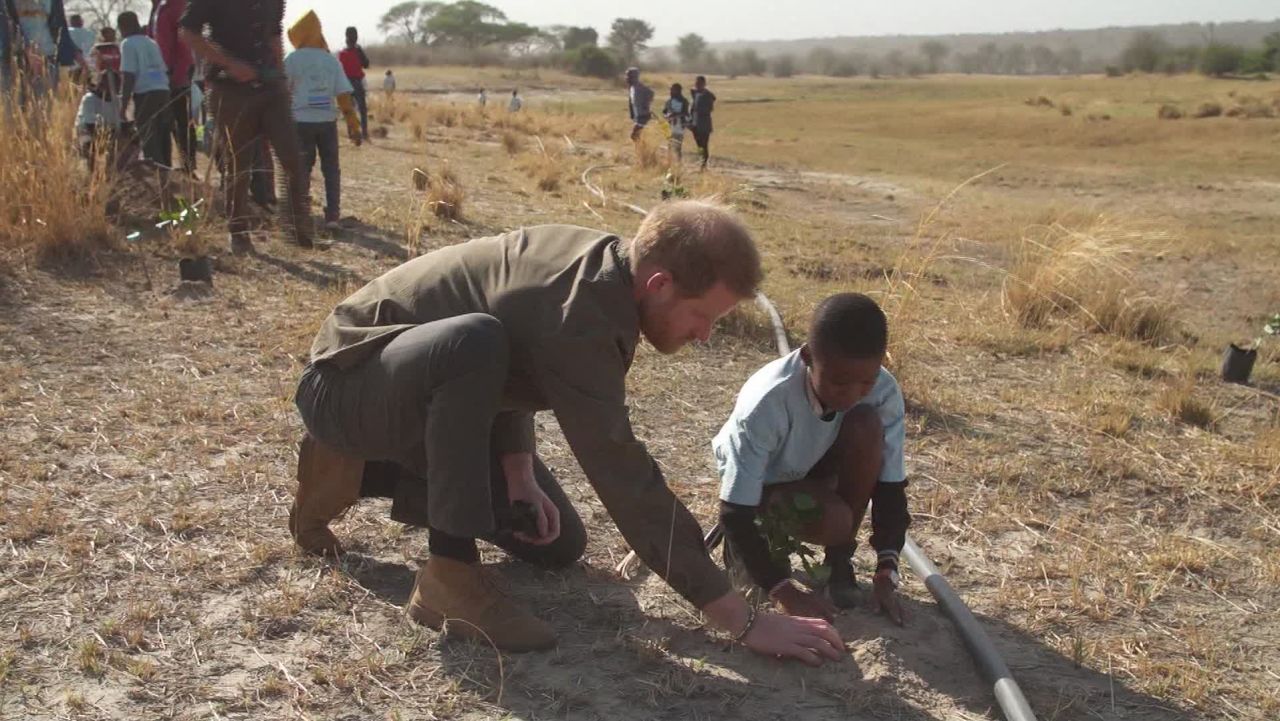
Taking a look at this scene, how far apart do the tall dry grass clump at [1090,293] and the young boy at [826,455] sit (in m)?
4.02

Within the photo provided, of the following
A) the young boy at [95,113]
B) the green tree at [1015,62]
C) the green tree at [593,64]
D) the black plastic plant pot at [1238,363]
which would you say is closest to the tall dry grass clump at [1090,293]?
the black plastic plant pot at [1238,363]

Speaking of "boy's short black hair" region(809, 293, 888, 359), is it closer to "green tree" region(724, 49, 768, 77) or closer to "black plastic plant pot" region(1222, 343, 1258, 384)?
"black plastic plant pot" region(1222, 343, 1258, 384)

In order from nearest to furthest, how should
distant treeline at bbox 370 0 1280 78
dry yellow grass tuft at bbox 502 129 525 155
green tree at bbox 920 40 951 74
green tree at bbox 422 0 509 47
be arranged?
dry yellow grass tuft at bbox 502 129 525 155 < distant treeline at bbox 370 0 1280 78 < green tree at bbox 422 0 509 47 < green tree at bbox 920 40 951 74

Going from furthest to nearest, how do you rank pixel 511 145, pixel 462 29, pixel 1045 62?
pixel 1045 62
pixel 462 29
pixel 511 145

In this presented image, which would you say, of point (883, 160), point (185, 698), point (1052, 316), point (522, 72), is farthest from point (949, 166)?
point (522, 72)

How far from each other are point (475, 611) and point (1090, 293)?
17.0ft

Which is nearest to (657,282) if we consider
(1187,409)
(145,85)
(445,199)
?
(1187,409)

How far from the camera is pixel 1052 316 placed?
22.9 feet

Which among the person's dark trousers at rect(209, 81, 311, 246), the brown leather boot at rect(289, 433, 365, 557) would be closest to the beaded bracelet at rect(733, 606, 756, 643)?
the brown leather boot at rect(289, 433, 365, 557)

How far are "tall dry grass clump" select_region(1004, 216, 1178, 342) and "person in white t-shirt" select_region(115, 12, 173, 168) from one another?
554 cm

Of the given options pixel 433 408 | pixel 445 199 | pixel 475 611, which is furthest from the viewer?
pixel 445 199

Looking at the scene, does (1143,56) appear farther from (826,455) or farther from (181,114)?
(826,455)

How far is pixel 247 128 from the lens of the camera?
6.88 m

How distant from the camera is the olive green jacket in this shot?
274 centimetres
